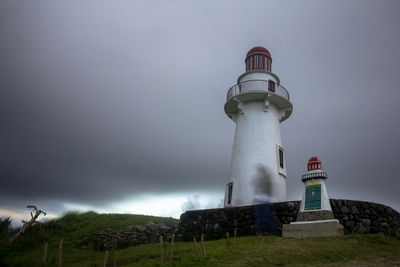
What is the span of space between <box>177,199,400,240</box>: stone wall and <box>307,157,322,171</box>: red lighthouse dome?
1.48 metres

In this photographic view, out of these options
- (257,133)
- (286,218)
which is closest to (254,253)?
(286,218)

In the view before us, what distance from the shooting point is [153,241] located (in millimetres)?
15203

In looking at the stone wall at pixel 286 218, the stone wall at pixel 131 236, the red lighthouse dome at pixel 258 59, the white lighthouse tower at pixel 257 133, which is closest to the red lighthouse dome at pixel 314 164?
the stone wall at pixel 286 218

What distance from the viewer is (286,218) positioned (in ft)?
41.5

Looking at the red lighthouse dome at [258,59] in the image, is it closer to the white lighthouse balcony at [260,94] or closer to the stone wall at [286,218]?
the white lighthouse balcony at [260,94]

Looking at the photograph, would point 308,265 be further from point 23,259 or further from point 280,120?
point 280,120

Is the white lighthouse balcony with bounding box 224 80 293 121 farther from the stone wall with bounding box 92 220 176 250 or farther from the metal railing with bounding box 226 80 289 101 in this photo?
the stone wall with bounding box 92 220 176 250

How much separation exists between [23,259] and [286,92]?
15.3m

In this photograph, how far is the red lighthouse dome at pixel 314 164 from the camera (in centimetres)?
1216

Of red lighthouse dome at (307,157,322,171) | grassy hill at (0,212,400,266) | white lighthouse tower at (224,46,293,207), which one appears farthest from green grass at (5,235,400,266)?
white lighthouse tower at (224,46,293,207)

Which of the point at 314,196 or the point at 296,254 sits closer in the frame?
the point at 296,254

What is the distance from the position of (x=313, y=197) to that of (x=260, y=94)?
7.30 metres

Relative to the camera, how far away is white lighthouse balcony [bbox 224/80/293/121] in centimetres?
1736

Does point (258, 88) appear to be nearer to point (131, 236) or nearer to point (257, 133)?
point (257, 133)
